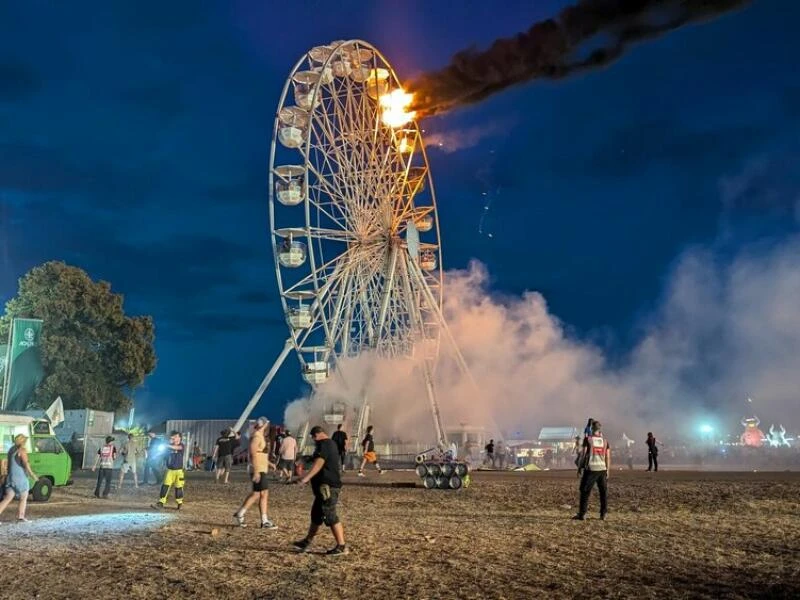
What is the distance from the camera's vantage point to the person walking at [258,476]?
12297 millimetres

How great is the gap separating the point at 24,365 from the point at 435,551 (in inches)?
1602

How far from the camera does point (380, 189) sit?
3866 cm

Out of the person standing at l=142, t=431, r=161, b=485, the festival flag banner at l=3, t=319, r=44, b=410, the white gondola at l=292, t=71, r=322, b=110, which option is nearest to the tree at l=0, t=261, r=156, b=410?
the festival flag banner at l=3, t=319, r=44, b=410

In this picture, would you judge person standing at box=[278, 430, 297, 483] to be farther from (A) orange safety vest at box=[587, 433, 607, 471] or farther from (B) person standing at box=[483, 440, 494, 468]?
(B) person standing at box=[483, 440, 494, 468]

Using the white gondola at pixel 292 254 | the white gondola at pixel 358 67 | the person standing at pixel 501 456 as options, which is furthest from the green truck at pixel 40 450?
the white gondola at pixel 358 67

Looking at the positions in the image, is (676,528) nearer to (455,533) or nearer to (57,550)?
(455,533)

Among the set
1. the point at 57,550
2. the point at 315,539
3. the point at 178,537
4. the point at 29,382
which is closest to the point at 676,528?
the point at 315,539

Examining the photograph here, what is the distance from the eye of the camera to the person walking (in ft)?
40.3

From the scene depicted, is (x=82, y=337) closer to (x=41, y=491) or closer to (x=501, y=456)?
(x=501, y=456)

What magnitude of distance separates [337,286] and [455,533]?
29532 millimetres

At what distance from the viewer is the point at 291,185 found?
36.1 m

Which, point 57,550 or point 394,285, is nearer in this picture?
point 57,550

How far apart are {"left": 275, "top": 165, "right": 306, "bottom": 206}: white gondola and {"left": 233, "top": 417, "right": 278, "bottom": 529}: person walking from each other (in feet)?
78.4

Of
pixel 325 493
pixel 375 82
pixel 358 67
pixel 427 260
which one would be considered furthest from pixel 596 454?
pixel 427 260
